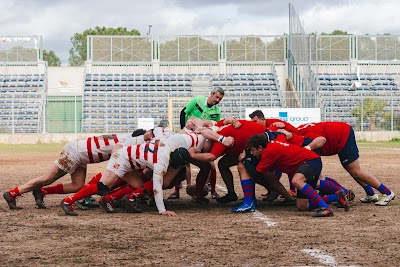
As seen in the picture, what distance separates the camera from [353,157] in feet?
37.8

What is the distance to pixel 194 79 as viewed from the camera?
166 feet

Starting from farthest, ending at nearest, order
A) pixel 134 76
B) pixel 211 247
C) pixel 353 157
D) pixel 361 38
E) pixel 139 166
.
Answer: pixel 361 38 → pixel 134 76 → pixel 353 157 → pixel 139 166 → pixel 211 247

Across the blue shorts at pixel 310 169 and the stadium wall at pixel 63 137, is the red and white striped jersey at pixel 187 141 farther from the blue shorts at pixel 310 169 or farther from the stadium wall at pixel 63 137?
the stadium wall at pixel 63 137

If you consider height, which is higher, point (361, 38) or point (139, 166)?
point (361, 38)

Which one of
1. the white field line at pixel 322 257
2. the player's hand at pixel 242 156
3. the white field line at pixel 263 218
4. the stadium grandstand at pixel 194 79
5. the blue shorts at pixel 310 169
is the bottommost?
the white field line at pixel 263 218

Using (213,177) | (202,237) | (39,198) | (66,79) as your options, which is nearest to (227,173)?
(213,177)

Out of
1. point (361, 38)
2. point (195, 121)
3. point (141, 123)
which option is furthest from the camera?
point (361, 38)

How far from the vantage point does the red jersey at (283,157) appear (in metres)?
10.3

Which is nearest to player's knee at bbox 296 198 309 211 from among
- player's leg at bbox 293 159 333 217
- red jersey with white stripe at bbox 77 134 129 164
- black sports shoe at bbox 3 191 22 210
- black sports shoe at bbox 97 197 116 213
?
player's leg at bbox 293 159 333 217

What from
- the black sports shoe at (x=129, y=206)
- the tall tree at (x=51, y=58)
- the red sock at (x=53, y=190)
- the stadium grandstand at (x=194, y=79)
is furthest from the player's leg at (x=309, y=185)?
the tall tree at (x=51, y=58)

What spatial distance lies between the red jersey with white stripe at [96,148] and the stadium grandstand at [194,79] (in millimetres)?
Answer: 30796

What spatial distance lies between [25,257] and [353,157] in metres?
5.97

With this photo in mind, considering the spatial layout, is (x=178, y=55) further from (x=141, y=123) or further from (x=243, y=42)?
(x=141, y=123)

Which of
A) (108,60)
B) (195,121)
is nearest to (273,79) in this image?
(108,60)
